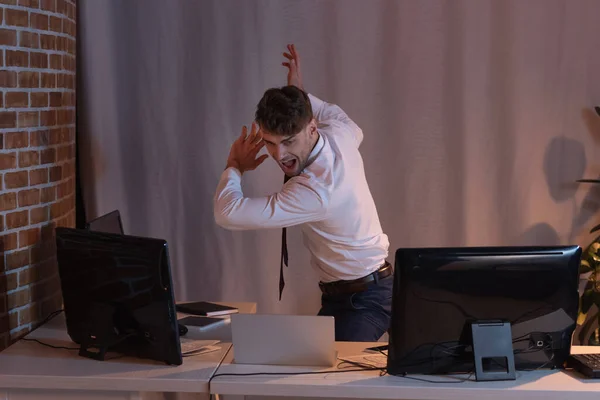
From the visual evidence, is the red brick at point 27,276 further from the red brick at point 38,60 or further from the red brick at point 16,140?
the red brick at point 38,60

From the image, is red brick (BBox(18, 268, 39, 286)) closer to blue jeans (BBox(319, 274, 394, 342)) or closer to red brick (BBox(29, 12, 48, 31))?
red brick (BBox(29, 12, 48, 31))

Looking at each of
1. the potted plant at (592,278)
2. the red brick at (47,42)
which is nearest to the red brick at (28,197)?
the red brick at (47,42)

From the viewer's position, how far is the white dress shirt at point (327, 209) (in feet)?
8.54

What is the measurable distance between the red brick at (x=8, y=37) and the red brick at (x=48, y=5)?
21 centimetres

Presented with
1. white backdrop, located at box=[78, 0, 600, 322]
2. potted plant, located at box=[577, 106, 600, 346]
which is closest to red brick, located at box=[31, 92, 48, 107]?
white backdrop, located at box=[78, 0, 600, 322]

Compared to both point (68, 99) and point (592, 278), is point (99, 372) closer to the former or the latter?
point (68, 99)

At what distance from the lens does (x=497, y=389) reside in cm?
214

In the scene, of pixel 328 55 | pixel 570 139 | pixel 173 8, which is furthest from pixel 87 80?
pixel 570 139

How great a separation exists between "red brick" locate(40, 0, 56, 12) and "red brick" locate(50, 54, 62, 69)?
0.58 ft

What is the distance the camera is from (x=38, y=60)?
9.45ft

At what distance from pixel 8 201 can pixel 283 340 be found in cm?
115

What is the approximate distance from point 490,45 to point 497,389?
2074 millimetres

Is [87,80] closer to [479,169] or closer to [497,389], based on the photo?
[479,169]

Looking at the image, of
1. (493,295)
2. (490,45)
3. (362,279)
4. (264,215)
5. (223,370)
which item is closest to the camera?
(493,295)
